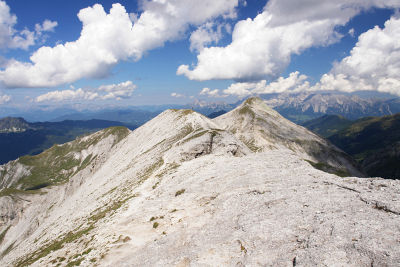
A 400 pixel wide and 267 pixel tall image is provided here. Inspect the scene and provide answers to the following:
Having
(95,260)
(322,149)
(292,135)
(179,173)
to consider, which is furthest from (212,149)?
(322,149)

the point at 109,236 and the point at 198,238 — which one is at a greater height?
the point at 198,238

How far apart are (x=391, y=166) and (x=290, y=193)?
215m

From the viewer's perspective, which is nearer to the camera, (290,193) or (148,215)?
(290,193)

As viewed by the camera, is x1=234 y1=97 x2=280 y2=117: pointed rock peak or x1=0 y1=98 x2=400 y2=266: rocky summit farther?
x1=234 y1=97 x2=280 y2=117: pointed rock peak

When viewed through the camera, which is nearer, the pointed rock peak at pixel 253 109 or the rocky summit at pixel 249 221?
the rocky summit at pixel 249 221

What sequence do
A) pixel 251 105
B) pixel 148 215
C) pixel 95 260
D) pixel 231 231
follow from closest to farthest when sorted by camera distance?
1. pixel 231 231
2. pixel 95 260
3. pixel 148 215
4. pixel 251 105

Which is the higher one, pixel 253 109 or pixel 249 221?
pixel 253 109

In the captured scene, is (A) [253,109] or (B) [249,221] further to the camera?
(A) [253,109]

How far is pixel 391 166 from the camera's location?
176000 millimetres

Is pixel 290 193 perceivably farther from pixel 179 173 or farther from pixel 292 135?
pixel 292 135

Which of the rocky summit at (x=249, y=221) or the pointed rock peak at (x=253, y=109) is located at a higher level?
the pointed rock peak at (x=253, y=109)

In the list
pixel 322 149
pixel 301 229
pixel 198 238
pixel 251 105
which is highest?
pixel 251 105

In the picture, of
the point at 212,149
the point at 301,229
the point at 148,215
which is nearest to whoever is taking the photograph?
the point at 301,229

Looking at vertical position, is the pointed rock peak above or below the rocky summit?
above
